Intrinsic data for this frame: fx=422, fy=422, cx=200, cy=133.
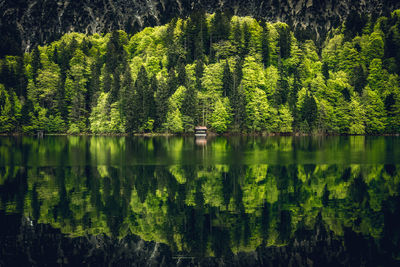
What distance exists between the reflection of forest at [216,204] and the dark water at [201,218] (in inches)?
2.3

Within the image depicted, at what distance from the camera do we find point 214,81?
439 ft

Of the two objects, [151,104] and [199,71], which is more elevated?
[199,71]

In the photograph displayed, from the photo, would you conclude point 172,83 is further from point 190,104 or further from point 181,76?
point 190,104

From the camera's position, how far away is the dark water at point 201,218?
1806 cm

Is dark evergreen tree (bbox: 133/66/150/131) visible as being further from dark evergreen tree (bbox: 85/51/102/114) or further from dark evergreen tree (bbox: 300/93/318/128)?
dark evergreen tree (bbox: 300/93/318/128)

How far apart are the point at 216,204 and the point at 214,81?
110m

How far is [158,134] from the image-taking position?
12150cm

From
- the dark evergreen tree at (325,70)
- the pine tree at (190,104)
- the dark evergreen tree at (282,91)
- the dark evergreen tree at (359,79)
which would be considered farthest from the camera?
the dark evergreen tree at (325,70)

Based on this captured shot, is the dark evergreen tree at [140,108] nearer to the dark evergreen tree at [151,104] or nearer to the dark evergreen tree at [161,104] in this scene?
the dark evergreen tree at [151,104]

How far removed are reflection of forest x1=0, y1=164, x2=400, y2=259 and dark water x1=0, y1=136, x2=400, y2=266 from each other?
6cm

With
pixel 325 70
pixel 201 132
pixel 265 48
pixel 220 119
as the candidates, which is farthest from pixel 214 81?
pixel 325 70

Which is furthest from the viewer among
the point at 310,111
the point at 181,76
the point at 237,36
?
the point at 237,36

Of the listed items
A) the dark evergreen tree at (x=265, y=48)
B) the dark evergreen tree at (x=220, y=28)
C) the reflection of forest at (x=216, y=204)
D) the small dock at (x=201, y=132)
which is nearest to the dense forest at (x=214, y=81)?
the dark evergreen tree at (x=265, y=48)

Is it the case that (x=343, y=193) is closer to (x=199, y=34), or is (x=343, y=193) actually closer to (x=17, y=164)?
(x=17, y=164)
